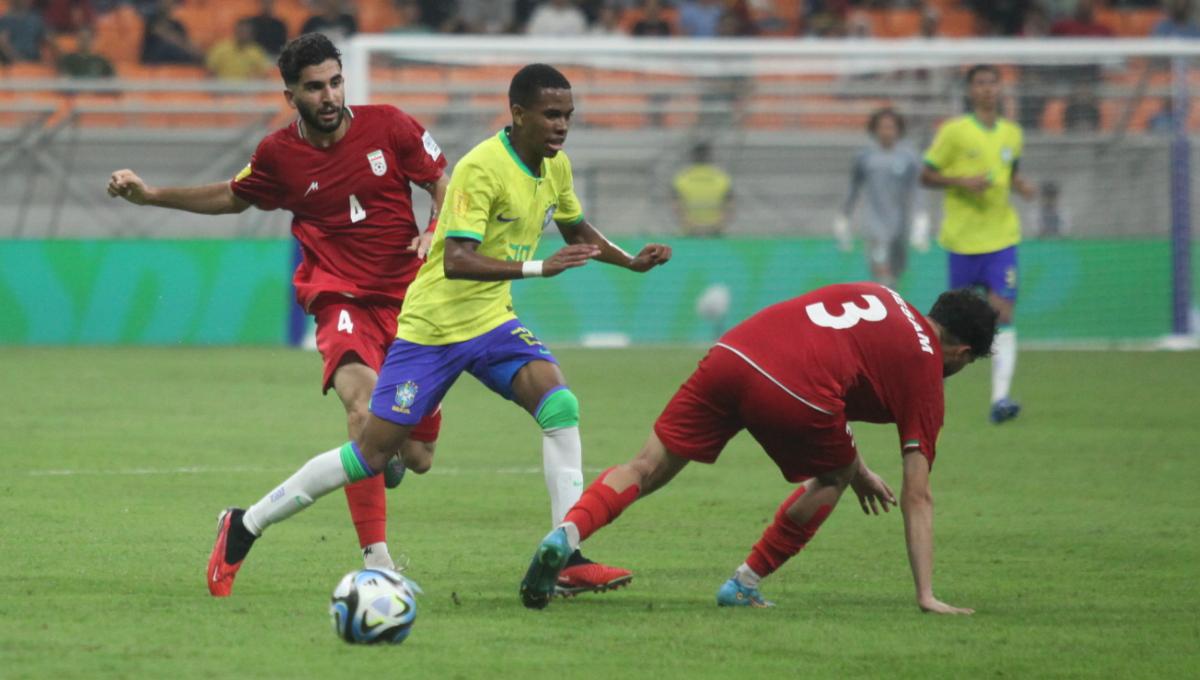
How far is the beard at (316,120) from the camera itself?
7.29 m

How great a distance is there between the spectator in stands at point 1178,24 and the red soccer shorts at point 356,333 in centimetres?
1848

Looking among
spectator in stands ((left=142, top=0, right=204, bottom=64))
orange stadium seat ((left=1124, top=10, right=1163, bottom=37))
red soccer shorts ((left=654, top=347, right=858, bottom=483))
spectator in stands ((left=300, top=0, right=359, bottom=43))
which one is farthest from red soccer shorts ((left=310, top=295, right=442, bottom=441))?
orange stadium seat ((left=1124, top=10, right=1163, bottom=37))

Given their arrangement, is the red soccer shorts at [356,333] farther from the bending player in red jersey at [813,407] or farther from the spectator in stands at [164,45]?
the spectator in stands at [164,45]

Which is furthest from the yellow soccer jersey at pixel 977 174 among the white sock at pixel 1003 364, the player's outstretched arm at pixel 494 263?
the player's outstretched arm at pixel 494 263

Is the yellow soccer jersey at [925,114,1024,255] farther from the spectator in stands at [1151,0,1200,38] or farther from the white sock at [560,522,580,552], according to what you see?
the spectator in stands at [1151,0,1200,38]

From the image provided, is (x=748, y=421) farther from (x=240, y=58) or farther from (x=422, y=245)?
(x=240, y=58)

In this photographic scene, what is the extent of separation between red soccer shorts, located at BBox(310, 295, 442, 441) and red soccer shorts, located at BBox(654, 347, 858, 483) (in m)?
1.14

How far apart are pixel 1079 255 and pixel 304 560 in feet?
44.8

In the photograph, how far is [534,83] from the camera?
6.69 metres

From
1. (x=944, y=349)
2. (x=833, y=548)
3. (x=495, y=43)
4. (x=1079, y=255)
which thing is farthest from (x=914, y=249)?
(x=944, y=349)

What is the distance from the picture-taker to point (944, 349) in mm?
6629

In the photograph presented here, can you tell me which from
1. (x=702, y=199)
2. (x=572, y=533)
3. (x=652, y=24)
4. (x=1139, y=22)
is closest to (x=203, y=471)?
(x=572, y=533)

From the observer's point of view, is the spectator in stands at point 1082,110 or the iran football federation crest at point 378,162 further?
the spectator in stands at point 1082,110

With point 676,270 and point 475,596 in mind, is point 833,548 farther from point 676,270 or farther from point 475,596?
point 676,270
